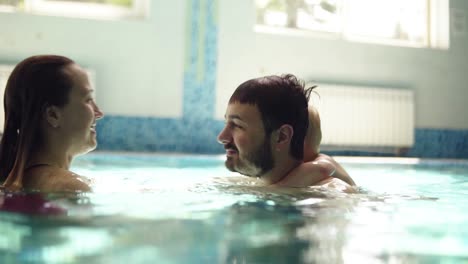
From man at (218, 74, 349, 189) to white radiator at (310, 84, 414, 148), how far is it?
161 inches

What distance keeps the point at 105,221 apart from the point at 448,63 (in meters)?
6.44

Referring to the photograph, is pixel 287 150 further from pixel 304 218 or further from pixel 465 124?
pixel 465 124

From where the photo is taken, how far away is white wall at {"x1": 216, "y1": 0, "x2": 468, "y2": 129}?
5871 mm

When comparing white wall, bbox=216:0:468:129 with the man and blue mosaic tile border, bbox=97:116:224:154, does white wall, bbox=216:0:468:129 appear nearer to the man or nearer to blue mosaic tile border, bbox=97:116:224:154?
blue mosaic tile border, bbox=97:116:224:154

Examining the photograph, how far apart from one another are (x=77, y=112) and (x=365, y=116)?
5028 mm

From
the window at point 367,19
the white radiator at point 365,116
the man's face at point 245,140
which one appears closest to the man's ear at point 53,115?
the man's face at point 245,140

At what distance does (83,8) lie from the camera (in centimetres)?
559

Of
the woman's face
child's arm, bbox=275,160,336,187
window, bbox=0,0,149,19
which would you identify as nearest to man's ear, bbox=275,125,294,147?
child's arm, bbox=275,160,336,187

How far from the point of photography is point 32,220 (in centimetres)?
114

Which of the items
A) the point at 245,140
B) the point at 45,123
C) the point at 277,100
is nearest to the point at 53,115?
the point at 45,123

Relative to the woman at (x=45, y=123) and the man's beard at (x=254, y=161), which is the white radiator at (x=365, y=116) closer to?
the man's beard at (x=254, y=161)

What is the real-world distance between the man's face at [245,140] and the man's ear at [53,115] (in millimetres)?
556

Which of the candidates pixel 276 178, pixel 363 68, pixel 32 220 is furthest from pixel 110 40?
pixel 32 220

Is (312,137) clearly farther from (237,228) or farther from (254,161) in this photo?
(237,228)
